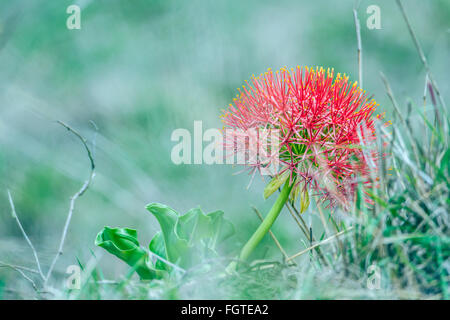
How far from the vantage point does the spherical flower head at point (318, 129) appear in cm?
55

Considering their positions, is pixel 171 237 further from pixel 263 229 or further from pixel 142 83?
pixel 142 83

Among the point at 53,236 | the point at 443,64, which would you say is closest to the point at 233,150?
the point at 443,64

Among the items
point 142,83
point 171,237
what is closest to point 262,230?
point 171,237

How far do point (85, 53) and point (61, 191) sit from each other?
63 centimetres

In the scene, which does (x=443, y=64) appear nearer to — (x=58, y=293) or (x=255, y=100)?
(x=255, y=100)

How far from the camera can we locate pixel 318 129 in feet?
1.83

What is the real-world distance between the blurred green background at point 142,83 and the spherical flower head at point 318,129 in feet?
2.68

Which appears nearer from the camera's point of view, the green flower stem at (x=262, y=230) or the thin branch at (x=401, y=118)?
the thin branch at (x=401, y=118)

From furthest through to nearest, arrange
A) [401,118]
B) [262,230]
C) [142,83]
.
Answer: [142,83]
[262,230]
[401,118]

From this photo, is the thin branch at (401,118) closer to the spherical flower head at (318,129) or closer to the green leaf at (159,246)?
the spherical flower head at (318,129)

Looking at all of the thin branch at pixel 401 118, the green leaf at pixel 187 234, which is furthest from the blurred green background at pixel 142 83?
the thin branch at pixel 401 118

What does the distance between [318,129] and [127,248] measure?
0.27 meters
